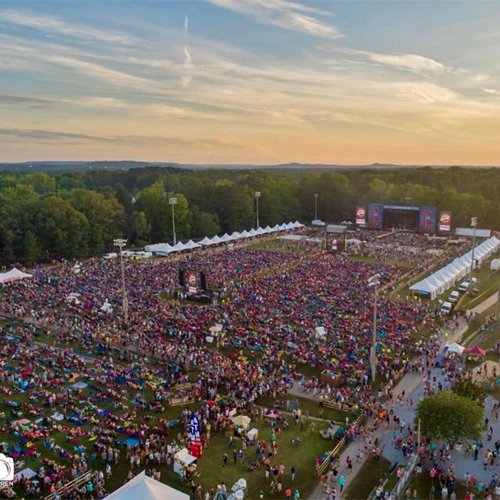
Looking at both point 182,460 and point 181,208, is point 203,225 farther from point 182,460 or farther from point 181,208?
point 182,460

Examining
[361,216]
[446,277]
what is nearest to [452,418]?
[446,277]

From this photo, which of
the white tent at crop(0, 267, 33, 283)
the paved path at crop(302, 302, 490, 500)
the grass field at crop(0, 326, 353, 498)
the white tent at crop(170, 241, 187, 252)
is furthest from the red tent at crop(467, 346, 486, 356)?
the white tent at crop(170, 241, 187, 252)

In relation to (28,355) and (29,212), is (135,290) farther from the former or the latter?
(29,212)

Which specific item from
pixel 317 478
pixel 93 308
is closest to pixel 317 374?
pixel 317 478

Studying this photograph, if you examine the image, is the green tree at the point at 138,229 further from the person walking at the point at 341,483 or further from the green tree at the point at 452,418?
the person walking at the point at 341,483

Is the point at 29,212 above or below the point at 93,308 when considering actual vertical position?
above

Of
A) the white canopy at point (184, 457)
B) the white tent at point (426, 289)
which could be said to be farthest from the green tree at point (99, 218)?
the white canopy at point (184, 457)

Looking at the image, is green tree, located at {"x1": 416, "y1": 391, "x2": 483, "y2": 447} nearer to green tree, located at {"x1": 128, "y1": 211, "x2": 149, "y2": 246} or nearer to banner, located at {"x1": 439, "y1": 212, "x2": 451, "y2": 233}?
banner, located at {"x1": 439, "y1": 212, "x2": 451, "y2": 233}
